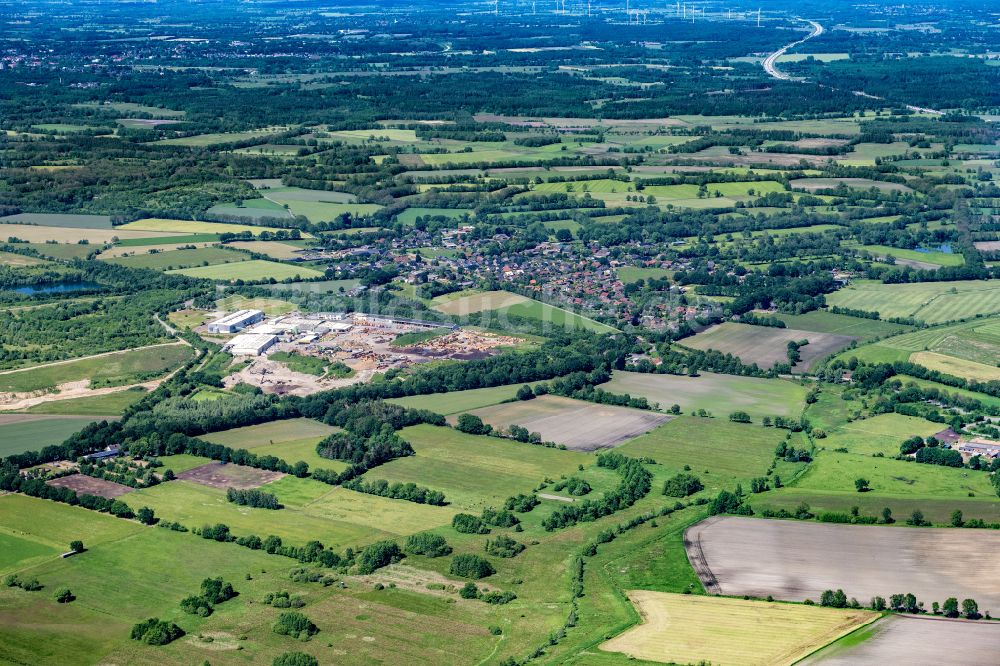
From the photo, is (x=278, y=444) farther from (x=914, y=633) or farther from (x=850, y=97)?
(x=850, y=97)

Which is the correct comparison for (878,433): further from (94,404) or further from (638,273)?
(94,404)

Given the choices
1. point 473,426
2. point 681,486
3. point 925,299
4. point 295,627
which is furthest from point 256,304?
point 295,627

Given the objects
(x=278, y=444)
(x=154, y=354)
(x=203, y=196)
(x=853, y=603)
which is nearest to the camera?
(x=853, y=603)

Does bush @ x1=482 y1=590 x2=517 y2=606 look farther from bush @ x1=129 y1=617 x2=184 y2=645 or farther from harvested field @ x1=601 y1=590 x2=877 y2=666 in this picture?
bush @ x1=129 y1=617 x2=184 y2=645

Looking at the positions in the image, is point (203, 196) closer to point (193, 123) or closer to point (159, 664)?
point (193, 123)

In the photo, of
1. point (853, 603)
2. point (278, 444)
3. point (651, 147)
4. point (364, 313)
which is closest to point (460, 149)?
point (651, 147)

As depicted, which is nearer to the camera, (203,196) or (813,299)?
(813,299)

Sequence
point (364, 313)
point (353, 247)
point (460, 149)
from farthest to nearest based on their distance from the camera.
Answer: point (460, 149), point (353, 247), point (364, 313)

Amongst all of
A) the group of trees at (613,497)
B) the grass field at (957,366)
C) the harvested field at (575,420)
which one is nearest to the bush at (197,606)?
the group of trees at (613,497)
